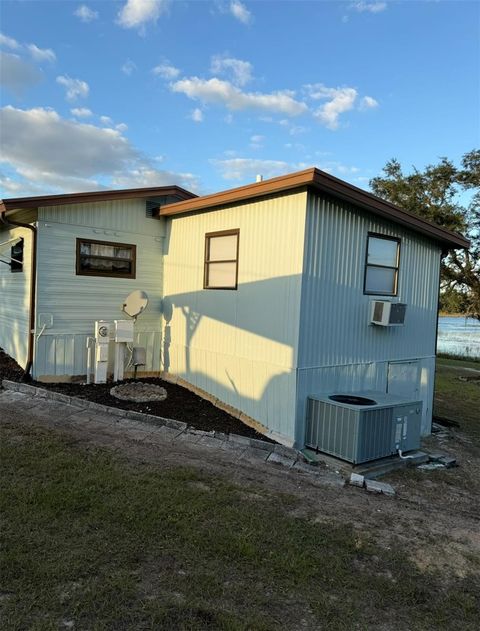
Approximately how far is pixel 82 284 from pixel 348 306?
4548mm

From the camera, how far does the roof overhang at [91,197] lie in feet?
22.3

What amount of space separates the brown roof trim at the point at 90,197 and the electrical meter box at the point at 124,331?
2155mm

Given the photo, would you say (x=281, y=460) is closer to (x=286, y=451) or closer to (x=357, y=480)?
(x=286, y=451)

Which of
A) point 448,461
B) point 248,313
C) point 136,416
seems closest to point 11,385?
point 136,416

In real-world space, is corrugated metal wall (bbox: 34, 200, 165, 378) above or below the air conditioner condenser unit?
above

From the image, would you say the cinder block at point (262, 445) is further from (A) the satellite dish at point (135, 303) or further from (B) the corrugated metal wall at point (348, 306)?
(A) the satellite dish at point (135, 303)

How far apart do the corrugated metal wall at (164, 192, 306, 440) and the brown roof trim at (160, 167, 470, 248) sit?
0.21 m

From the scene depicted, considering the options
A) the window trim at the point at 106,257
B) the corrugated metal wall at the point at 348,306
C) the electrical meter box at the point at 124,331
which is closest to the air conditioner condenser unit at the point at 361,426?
the corrugated metal wall at the point at 348,306

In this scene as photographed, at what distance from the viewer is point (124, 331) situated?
25.5 ft

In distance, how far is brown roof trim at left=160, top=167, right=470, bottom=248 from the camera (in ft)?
18.6

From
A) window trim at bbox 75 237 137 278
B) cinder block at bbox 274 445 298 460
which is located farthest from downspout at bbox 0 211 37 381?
cinder block at bbox 274 445 298 460

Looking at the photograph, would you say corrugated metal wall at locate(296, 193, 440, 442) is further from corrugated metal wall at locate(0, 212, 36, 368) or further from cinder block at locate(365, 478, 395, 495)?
corrugated metal wall at locate(0, 212, 36, 368)

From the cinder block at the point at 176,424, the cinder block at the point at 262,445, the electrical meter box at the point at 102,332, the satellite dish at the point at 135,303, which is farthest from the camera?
the satellite dish at the point at 135,303

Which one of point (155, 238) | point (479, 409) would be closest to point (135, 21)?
point (155, 238)
